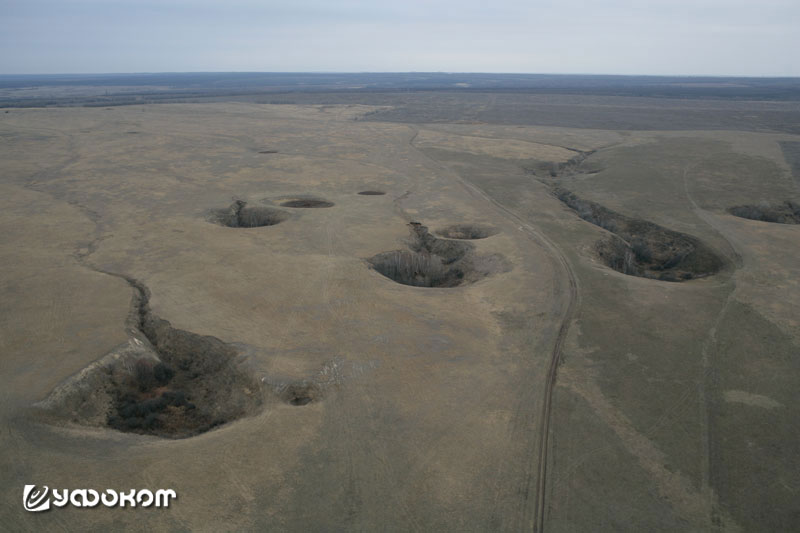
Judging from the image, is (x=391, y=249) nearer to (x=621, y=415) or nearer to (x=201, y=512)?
(x=621, y=415)

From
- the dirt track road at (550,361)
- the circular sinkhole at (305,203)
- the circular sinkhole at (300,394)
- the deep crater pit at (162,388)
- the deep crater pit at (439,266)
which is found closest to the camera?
the dirt track road at (550,361)

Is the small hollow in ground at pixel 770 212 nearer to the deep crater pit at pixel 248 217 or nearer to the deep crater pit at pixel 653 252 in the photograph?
the deep crater pit at pixel 653 252

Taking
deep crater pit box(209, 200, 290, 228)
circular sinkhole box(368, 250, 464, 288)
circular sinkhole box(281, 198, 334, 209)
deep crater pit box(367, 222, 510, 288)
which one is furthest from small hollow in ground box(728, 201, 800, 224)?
deep crater pit box(209, 200, 290, 228)

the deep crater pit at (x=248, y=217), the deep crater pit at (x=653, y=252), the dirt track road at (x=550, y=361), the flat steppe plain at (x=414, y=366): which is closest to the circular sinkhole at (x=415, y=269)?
the flat steppe plain at (x=414, y=366)

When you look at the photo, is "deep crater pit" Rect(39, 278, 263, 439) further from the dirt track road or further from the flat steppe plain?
the dirt track road

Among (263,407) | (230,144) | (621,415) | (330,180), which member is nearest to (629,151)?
(330,180)

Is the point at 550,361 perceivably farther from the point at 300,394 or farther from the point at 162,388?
the point at 162,388
